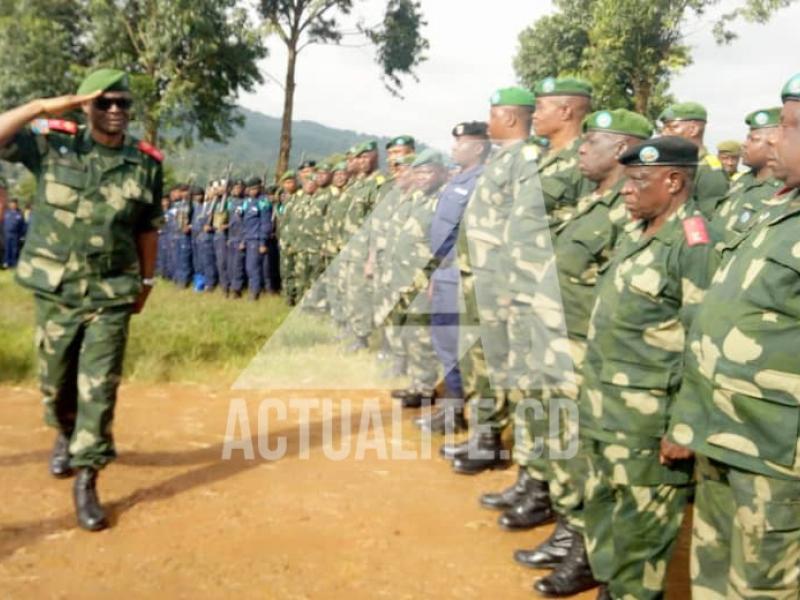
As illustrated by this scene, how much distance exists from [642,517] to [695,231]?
0.99 metres

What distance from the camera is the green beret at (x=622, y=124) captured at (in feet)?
11.2

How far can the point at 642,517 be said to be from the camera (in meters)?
2.75

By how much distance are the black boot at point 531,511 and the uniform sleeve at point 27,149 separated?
286 cm

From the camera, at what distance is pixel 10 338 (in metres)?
7.23

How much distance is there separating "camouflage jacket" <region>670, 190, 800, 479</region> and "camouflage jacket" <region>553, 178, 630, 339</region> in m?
1.09

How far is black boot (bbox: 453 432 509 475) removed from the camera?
188 inches

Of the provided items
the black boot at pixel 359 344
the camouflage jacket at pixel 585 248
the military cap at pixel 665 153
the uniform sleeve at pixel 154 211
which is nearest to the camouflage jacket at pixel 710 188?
the camouflage jacket at pixel 585 248

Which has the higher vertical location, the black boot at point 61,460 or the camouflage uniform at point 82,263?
the camouflage uniform at point 82,263

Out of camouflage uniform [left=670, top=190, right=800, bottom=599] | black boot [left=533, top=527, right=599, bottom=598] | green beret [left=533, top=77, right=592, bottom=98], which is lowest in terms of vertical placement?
black boot [left=533, top=527, right=599, bottom=598]

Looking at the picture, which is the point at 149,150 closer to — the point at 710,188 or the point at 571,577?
the point at 571,577

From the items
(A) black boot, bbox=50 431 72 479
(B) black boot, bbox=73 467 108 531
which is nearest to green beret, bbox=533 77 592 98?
(B) black boot, bbox=73 467 108 531

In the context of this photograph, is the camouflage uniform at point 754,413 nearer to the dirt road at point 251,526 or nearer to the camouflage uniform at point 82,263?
the dirt road at point 251,526

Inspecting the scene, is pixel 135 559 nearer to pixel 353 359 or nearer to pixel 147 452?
pixel 147 452

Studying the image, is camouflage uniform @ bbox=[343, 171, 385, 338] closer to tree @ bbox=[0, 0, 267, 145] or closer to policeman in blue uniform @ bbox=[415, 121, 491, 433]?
policeman in blue uniform @ bbox=[415, 121, 491, 433]
